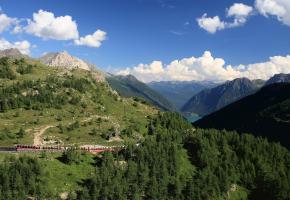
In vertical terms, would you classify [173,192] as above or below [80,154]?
below

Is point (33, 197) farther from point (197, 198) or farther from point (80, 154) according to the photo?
point (197, 198)

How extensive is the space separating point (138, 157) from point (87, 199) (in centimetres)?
4479

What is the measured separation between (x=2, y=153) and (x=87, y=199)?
44088 millimetres

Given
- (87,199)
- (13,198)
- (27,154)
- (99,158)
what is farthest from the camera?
(99,158)

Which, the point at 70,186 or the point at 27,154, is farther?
the point at 27,154

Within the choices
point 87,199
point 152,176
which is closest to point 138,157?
point 152,176

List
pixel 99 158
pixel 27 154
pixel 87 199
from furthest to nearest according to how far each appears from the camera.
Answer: pixel 99 158 < pixel 27 154 < pixel 87 199

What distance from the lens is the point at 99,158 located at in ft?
637

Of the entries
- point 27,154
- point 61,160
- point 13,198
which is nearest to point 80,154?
point 61,160

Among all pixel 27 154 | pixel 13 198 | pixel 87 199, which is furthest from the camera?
pixel 27 154

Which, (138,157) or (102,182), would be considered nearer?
(102,182)

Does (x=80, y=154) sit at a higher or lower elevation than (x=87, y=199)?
higher

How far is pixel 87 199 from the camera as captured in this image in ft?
514

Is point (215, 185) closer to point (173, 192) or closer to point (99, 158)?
point (173, 192)
